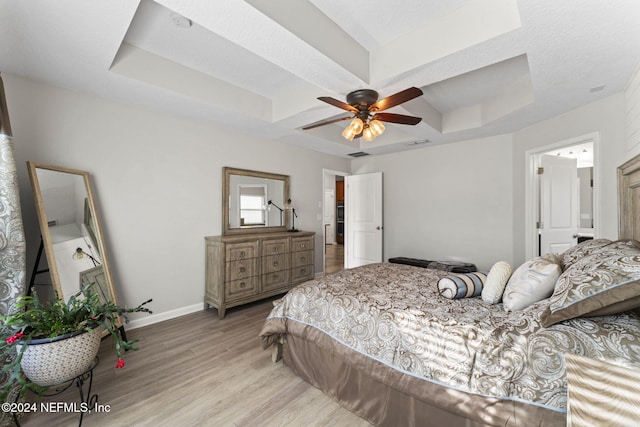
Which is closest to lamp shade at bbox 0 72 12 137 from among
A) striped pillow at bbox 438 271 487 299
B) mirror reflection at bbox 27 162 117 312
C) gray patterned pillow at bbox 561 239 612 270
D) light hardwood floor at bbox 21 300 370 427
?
mirror reflection at bbox 27 162 117 312

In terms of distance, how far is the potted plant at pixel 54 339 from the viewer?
1.45 meters

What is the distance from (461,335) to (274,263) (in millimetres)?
2809

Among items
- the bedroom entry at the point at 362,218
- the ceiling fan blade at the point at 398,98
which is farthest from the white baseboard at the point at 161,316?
the ceiling fan blade at the point at 398,98

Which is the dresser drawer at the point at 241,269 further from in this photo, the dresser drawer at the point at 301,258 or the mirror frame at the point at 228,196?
the dresser drawer at the point at 301,258

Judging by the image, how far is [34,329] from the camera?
1530 mm

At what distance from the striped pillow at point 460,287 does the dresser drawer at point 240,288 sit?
2387 mm

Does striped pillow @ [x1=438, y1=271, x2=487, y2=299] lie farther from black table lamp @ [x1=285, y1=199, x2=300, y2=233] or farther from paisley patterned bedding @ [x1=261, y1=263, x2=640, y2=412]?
black table lamp @ [x1=285, y1=199, x2=300, y2=233]

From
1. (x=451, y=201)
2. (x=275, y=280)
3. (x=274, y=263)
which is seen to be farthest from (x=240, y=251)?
(x=451, y=201)

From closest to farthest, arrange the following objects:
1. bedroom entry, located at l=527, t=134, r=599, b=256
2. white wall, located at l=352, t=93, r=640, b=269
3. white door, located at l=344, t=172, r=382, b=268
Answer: white wall, located at l=352, t=93, r=640, b=269, bedroom entry, located at l=527, t=134, r=599, b=256, white door, located at l=344, t=172, r=382, b=268

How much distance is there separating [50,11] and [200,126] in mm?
1846

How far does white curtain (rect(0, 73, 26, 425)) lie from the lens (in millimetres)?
1719

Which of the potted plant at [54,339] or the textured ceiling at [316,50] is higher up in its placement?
the textured ceiling at [316,50]

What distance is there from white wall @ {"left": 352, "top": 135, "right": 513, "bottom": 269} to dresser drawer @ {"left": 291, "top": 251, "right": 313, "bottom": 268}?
1.69 m

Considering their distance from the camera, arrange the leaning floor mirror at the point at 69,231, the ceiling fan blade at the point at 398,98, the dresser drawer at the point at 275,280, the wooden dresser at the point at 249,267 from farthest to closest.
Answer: the dresser drawer at the point at 275,280, the wooden dresser at the point at 249,267, the leaning floor mirror at the point at 69,231, the ceiling fan blade at the point at 398,98
